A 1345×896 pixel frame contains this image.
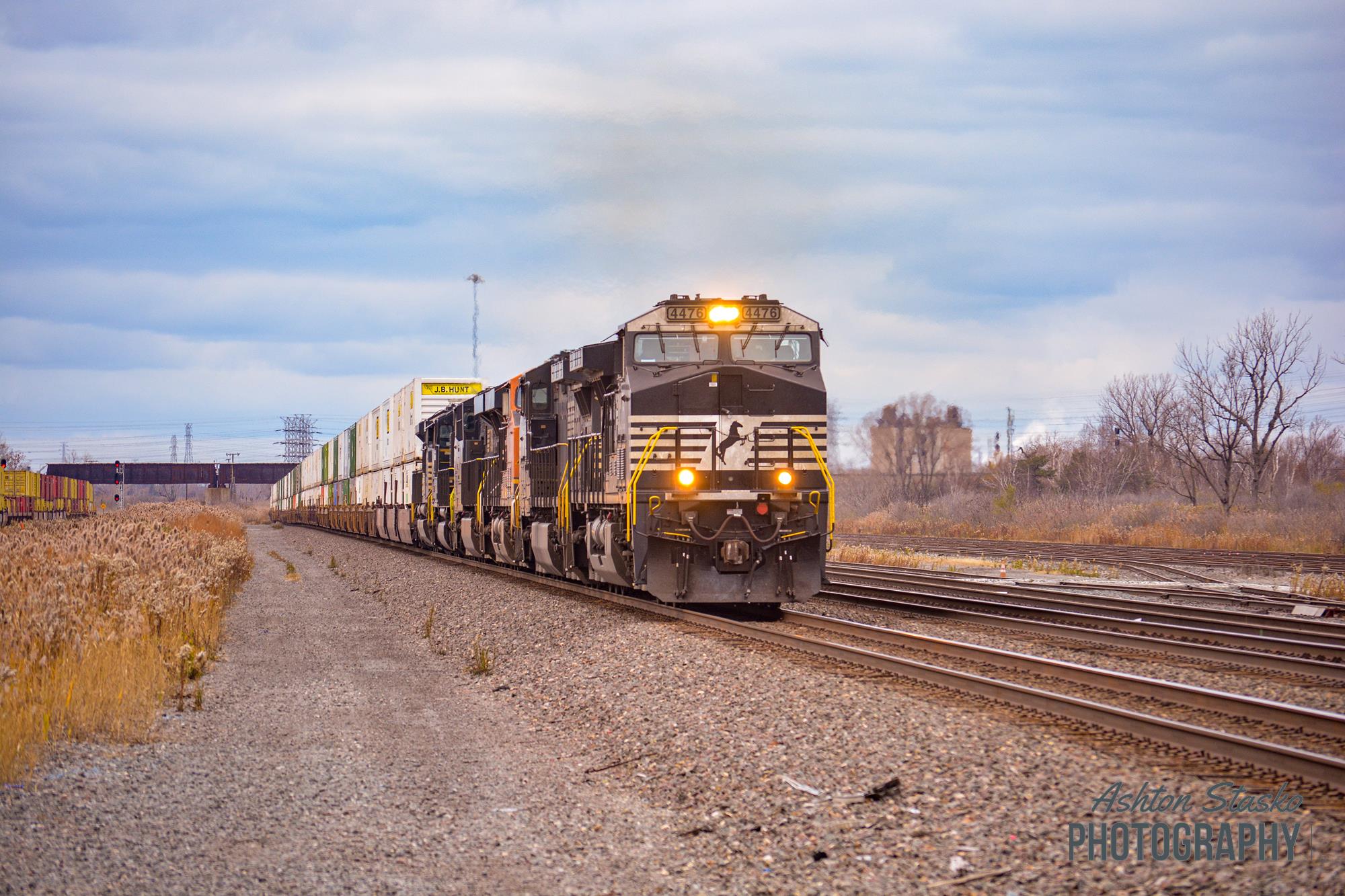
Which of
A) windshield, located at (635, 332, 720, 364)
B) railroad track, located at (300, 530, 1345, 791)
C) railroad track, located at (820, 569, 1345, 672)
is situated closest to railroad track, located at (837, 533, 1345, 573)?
railroad track, located at (820, 569, 1345, 672)

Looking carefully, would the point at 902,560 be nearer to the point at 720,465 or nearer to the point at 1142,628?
the point at 720,465

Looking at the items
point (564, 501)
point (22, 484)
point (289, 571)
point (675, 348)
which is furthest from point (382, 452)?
point (675, 348)

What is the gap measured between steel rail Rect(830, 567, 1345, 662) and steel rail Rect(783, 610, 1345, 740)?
2070 millimetres

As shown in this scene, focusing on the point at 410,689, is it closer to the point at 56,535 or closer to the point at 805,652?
the point at 805,652

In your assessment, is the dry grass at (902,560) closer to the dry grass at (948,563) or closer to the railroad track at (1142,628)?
the dry grass at (948,563)

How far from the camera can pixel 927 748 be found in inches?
255

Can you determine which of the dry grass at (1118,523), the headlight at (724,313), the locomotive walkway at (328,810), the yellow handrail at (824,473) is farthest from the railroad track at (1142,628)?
the dry grass at (1118,523)

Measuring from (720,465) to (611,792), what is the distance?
21.8 feet

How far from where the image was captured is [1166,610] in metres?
13.3

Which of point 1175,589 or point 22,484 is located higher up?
point 22,484

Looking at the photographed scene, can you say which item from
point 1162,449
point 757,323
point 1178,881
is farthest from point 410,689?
point 1162,449

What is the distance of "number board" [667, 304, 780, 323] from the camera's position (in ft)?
43.8

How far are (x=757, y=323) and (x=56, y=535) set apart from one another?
13.1 meters

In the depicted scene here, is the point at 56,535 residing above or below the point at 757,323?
below
